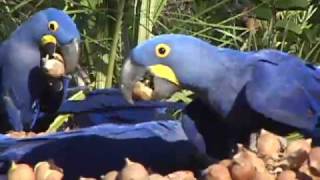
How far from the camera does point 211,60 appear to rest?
118 cm

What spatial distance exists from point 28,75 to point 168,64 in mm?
669

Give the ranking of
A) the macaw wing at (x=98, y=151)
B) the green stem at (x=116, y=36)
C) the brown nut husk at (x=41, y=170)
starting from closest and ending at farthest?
the brown nut husk at (x=41, y=170)
the macaw wing at (x=98, y=151)
the green stem at (x=116, y=36)

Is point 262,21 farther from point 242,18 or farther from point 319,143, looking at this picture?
point 319,143

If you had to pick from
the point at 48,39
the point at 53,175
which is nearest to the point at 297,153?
the point at 53,175

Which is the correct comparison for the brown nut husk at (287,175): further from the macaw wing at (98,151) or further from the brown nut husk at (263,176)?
the macaw wing at (98,151)

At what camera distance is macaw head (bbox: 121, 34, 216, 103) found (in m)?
1.13

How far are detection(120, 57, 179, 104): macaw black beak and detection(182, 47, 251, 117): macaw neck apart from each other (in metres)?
0.04

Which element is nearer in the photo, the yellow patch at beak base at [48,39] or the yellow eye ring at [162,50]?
the yellow eye ring at [162,50]

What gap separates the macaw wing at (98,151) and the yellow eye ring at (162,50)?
0.39 ft

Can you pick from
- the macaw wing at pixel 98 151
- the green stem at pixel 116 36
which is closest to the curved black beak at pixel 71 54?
the green stem at pixel 116 36

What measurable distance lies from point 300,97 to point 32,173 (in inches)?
18.0

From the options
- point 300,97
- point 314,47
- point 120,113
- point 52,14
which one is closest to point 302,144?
point 300,97

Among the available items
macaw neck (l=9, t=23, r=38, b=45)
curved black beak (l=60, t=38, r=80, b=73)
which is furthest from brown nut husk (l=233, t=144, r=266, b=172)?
macaw neck (l=9, t=23, r=38, b=45)

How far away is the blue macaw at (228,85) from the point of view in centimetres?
113
